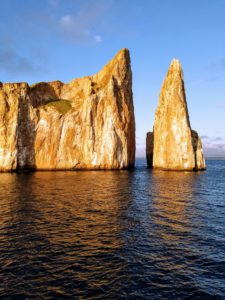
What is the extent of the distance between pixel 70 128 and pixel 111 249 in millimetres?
69491

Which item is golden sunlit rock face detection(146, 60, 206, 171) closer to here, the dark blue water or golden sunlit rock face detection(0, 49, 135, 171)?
golden sunlit rock face detection(0, 49, 135, 171)

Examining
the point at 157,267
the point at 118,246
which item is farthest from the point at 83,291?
the point at 118,246

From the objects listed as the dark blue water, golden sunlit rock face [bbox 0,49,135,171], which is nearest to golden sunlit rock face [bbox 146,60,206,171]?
golden sunlit rock face [bbox 0,49,135,171]

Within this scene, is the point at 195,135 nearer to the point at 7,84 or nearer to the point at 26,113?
the point at 26,113

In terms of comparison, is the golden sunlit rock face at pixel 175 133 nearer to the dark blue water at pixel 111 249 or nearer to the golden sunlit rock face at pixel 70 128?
the golden sunlit rock face at pixel 70 128

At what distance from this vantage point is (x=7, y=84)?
85.1 m

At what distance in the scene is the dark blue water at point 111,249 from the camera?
47.3 ft

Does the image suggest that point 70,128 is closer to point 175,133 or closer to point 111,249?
point 175,133

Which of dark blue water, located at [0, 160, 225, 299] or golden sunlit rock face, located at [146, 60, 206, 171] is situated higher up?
golden sunlit rock face, located at [146, 60, 206, 171]

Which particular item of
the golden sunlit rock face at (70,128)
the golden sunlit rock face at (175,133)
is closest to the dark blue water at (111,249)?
the golden sunlit rock face at (175,133)

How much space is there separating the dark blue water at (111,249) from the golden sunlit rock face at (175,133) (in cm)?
4524

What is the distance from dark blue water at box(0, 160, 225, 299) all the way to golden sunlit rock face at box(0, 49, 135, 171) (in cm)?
4834

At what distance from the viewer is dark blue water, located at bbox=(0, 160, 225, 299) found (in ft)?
47.3

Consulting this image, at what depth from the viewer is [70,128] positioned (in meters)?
86.6
